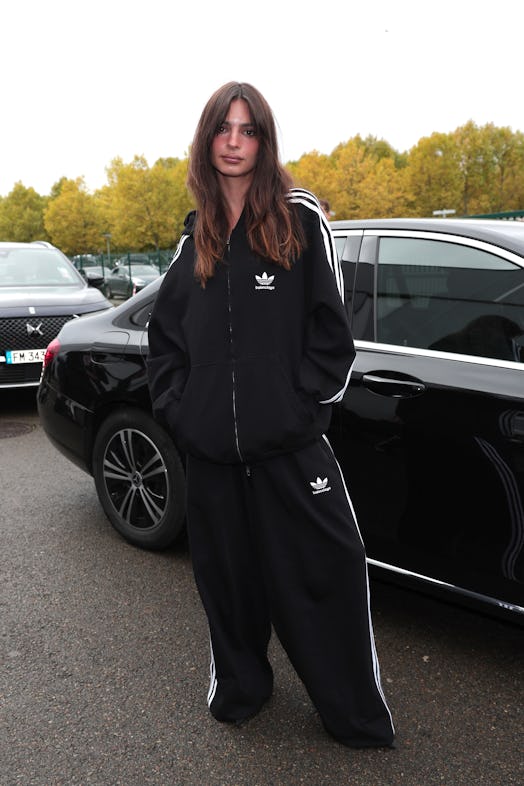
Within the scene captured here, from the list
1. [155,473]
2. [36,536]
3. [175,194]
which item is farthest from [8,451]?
[175,194]

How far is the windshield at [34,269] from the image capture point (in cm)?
855

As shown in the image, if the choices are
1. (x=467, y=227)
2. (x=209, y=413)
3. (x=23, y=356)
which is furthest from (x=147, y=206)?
(x=209, y=413)

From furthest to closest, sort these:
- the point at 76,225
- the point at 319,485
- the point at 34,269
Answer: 1. the point at 76,225
2. the point at 34,269
3. the point at 319,485

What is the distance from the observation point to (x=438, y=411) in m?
2.70

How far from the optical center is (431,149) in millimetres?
50906

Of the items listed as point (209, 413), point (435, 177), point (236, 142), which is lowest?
point (209, 413)

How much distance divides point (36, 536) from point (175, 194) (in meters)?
49.6

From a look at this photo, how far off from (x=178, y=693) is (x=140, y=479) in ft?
4.21

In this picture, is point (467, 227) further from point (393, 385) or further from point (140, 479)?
point (140, 479)

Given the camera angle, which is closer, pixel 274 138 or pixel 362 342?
pixel 274 138

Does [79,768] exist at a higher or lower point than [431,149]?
lower

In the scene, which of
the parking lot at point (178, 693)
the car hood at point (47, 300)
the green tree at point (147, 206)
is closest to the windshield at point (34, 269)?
the car hood at point (47, 300)

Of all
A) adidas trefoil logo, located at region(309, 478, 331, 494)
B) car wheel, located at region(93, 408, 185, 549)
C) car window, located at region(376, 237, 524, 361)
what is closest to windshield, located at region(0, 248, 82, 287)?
car wheel, located at region(93, 408, 185, 549)

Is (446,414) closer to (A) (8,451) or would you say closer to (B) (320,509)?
(B) (320,509)
